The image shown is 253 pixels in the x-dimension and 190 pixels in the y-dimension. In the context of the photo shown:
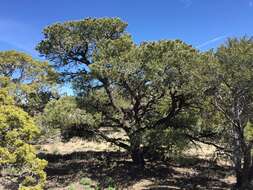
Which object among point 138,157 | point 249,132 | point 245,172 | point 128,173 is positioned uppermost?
point 249,132

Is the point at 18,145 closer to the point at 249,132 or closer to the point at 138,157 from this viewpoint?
the point at 249,132

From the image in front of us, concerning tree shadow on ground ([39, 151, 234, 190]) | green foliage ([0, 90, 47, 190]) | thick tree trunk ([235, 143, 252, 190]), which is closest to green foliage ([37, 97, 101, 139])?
tree shadow on ground ([39, 151, 234, 190])

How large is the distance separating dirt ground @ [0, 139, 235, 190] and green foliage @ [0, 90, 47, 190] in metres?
4.36

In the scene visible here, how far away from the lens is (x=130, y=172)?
21.5m

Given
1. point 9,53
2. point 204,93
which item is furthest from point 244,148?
point 9,53

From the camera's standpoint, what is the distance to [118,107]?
74.9 feet

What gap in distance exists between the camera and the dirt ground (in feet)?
61.7

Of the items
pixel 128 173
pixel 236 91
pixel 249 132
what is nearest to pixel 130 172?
pixel 128 173

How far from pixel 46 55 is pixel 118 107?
15.7 feet

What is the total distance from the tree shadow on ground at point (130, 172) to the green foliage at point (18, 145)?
6.50m

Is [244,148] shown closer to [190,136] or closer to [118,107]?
[190,136]

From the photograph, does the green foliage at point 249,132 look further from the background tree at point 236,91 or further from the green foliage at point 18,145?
the green foliage at point 18,145

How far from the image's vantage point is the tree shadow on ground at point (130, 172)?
19.2 m

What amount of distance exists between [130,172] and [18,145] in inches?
402
